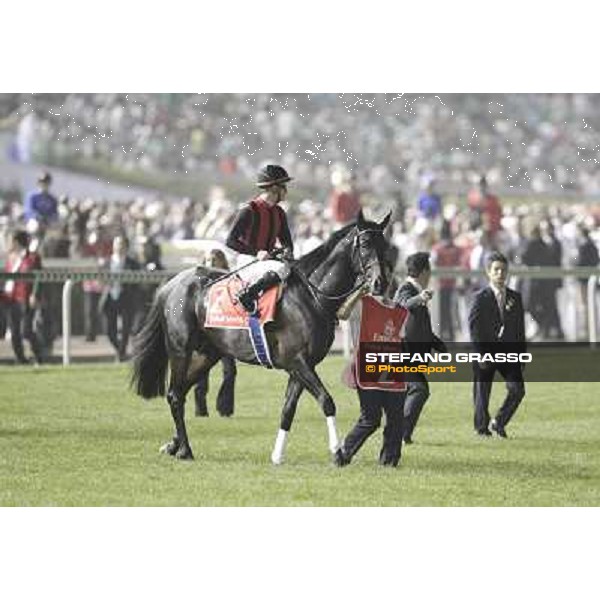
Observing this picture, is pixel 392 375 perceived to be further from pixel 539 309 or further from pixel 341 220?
pixel 539 309

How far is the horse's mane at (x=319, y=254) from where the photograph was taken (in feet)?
31.9

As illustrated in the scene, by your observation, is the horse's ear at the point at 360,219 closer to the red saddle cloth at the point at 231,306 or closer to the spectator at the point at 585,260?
the red saddle cloth at the point at 231,306

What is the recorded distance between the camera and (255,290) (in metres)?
9.89

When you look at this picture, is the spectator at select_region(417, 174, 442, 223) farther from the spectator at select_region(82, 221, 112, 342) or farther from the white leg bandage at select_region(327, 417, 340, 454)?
the white leg bandage at select_region(327, 417, 340, 454)

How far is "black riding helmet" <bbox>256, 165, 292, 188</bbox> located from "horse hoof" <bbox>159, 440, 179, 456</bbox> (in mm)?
1619

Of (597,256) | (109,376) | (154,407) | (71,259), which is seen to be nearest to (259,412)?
(154,407)

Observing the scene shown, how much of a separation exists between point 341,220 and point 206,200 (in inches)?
36.4

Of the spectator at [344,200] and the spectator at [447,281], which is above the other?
the spectator at [344,200]

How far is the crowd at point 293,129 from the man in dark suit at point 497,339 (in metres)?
0.99

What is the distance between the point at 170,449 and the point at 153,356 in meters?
0.63

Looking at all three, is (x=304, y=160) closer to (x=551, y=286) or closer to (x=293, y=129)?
(x=293, y=129)

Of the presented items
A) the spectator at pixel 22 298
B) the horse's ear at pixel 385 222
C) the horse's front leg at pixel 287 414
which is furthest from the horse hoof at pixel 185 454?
the spectator at pixel 22 298

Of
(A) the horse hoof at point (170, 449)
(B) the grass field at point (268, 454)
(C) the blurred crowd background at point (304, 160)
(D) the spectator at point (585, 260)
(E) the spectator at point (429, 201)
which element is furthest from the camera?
(D) the spectator at point (585, 260)

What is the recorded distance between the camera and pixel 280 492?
365 inches
